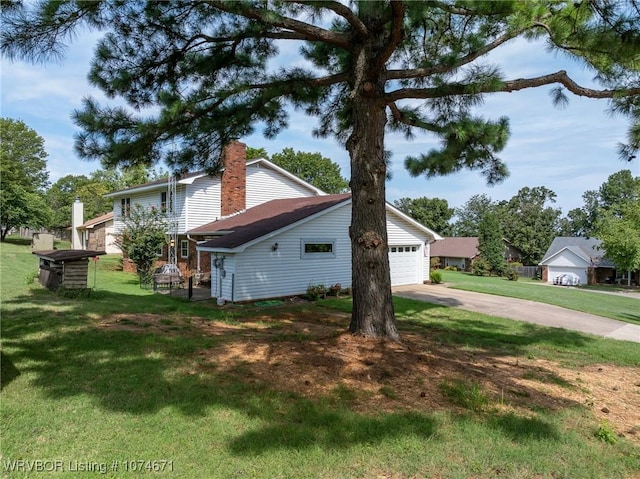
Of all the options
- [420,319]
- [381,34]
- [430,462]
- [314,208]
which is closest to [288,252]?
[314,208]

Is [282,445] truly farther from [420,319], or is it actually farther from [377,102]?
[420,319]

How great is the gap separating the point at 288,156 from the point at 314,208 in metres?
39.6

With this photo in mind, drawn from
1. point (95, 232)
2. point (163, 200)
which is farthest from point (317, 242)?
point (95, 232)

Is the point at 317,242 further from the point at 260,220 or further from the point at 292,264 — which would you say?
the point at 260,220

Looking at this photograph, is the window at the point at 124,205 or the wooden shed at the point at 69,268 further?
the window at the point at 124,205

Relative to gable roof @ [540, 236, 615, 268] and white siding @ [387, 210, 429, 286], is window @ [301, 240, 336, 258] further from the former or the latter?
gable roof @ [540, 236, 615, 268]

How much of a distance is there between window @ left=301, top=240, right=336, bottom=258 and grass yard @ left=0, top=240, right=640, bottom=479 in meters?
7.42

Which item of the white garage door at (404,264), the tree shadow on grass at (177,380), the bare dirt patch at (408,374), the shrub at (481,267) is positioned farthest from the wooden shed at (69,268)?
the shrub at (481,267)

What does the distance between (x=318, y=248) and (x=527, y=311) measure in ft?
24.5

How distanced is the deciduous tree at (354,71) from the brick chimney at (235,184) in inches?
453

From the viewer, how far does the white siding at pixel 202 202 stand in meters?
18.4

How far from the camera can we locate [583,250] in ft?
150

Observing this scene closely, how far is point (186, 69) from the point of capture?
703 centimetres

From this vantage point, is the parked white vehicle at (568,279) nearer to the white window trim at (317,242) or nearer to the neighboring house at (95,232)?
the white window trim at (317,242)
